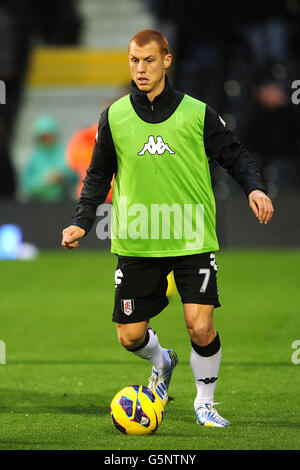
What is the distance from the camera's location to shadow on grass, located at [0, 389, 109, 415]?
689 cm

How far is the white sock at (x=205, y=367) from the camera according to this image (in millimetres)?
6449

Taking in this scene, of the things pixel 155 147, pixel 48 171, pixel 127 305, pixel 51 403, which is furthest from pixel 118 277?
pixel 48 171

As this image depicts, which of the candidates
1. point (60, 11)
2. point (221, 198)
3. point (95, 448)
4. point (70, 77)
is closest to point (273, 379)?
point (95, 448)

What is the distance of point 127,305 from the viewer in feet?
21.1

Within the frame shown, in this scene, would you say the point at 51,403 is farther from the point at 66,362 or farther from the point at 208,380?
the point at 66,362

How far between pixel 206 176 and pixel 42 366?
2877 millimetres

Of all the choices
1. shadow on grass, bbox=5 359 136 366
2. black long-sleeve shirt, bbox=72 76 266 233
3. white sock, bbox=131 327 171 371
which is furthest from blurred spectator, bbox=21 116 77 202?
black long-sleeve shirt, bbox=72 76 266 233

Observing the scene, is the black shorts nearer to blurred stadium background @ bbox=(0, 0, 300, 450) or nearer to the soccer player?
the soccer player

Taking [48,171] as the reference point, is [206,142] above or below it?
above

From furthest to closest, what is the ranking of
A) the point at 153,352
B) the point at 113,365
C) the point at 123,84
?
1. the point at 123,84
2. the point at 113,365
3. the point at 153,352

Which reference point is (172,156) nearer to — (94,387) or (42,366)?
(94,387)

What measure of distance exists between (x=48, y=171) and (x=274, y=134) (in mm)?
3670

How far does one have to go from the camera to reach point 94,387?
306 inches

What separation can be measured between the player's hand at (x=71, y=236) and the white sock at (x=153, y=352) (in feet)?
2.63
